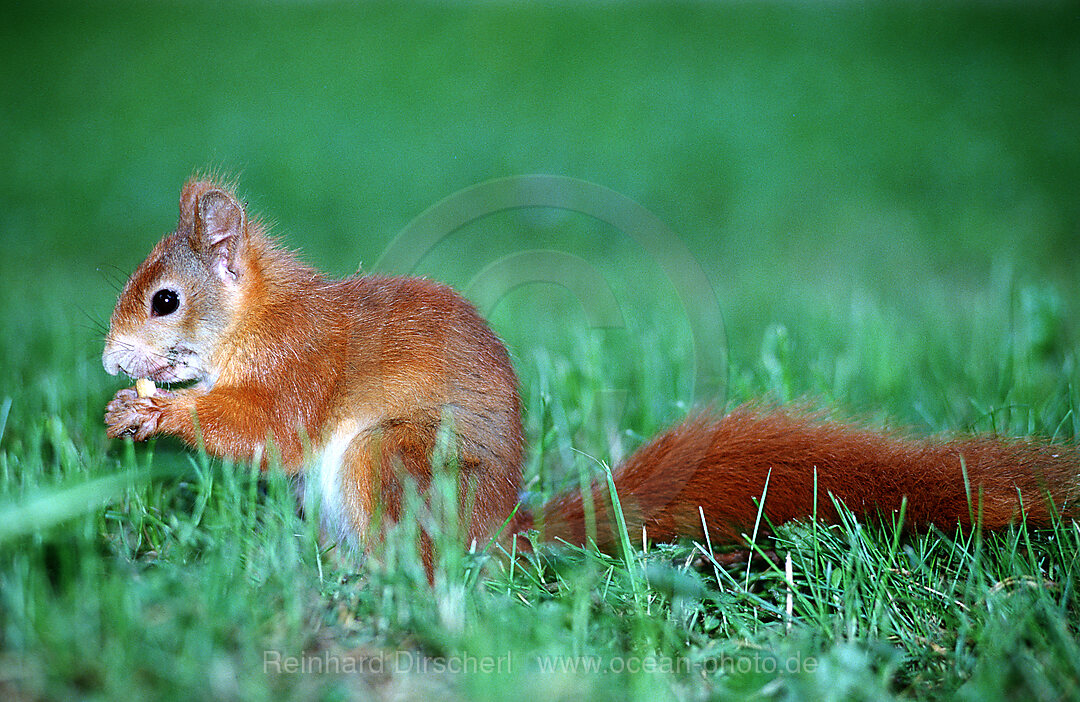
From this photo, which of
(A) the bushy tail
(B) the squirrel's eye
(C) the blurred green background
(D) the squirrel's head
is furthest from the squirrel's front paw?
(C) the blurred green background

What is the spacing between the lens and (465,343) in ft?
7.21

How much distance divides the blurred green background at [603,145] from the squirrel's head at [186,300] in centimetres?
127

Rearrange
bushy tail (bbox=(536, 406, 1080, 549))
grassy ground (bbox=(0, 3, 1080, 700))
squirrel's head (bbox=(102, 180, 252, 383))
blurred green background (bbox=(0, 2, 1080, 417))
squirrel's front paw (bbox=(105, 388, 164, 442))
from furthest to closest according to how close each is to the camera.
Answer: blurred green background (bbox=(0, 2, 1080, 417)), squirrel's head (bbox=(102, 180, 252, 383)), squirrel's front paw (bbox=(105, 388, 164, 442)), bushy tail (bbox=(536, 406, 1080, 549)), grassy ground (bbox=(0, 3, 1080, 700))

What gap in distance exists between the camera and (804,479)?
199cm

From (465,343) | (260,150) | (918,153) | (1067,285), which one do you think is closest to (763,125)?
(918,153)

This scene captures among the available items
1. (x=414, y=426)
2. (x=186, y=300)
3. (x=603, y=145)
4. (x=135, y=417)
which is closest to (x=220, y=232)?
(x=186, y=300)

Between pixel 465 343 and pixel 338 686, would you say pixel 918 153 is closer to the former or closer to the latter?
pixel 465 343

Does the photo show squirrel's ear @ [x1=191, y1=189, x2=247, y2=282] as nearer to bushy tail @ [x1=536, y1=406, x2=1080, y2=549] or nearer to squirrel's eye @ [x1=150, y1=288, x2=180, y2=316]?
squirrel's eye @ [x1=150, y1=288, x2=180, y2=316]

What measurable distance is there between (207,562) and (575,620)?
28.1 inches

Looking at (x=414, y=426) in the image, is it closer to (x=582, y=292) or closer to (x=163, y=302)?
(x=163, y=302)

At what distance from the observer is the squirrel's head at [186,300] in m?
2.18

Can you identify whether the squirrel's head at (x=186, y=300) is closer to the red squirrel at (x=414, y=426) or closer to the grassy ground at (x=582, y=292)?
the red squirrel at (x=414, y=426)

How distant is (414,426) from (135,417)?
2.17 feet

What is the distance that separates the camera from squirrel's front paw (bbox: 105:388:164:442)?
207 centimetres
